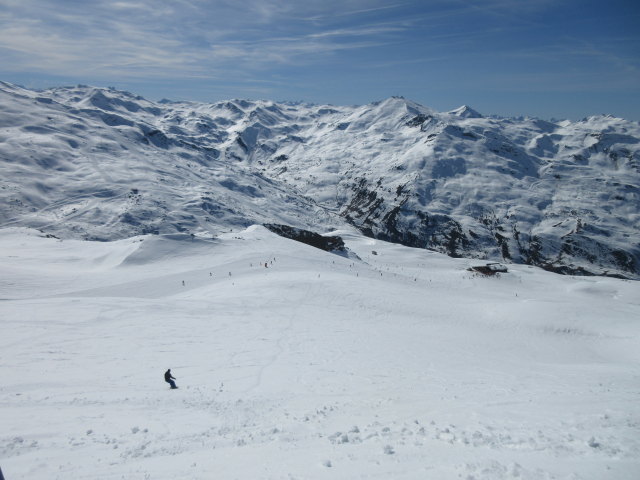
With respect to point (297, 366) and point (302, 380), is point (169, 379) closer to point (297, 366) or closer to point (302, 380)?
point (302, 380)

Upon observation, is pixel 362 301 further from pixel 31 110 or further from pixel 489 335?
pixel 31 110

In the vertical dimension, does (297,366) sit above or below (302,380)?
below

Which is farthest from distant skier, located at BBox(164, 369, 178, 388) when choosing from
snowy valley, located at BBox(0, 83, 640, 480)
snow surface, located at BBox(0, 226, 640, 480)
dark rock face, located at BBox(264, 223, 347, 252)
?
dark rock face, located at BBox(264, 223, 347, 252)

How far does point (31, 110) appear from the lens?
195875mm

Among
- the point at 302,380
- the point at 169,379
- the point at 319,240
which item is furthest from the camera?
the point at 319,240

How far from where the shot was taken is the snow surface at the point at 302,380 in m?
10.2

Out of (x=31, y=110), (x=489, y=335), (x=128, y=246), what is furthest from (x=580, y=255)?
(x=31, y=110)

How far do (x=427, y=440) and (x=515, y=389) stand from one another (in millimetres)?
7303

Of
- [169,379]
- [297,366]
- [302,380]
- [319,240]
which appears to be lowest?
[319,240]

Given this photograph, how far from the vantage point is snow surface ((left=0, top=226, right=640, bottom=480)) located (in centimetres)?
1022

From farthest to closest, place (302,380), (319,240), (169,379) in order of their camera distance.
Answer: (319,240)
(302,380)
(169,379)

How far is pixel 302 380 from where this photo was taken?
58.3 ft

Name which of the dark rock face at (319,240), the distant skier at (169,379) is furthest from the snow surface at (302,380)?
the dark rock face at (319,240)

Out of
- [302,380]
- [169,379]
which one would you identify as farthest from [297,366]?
[169,379]
